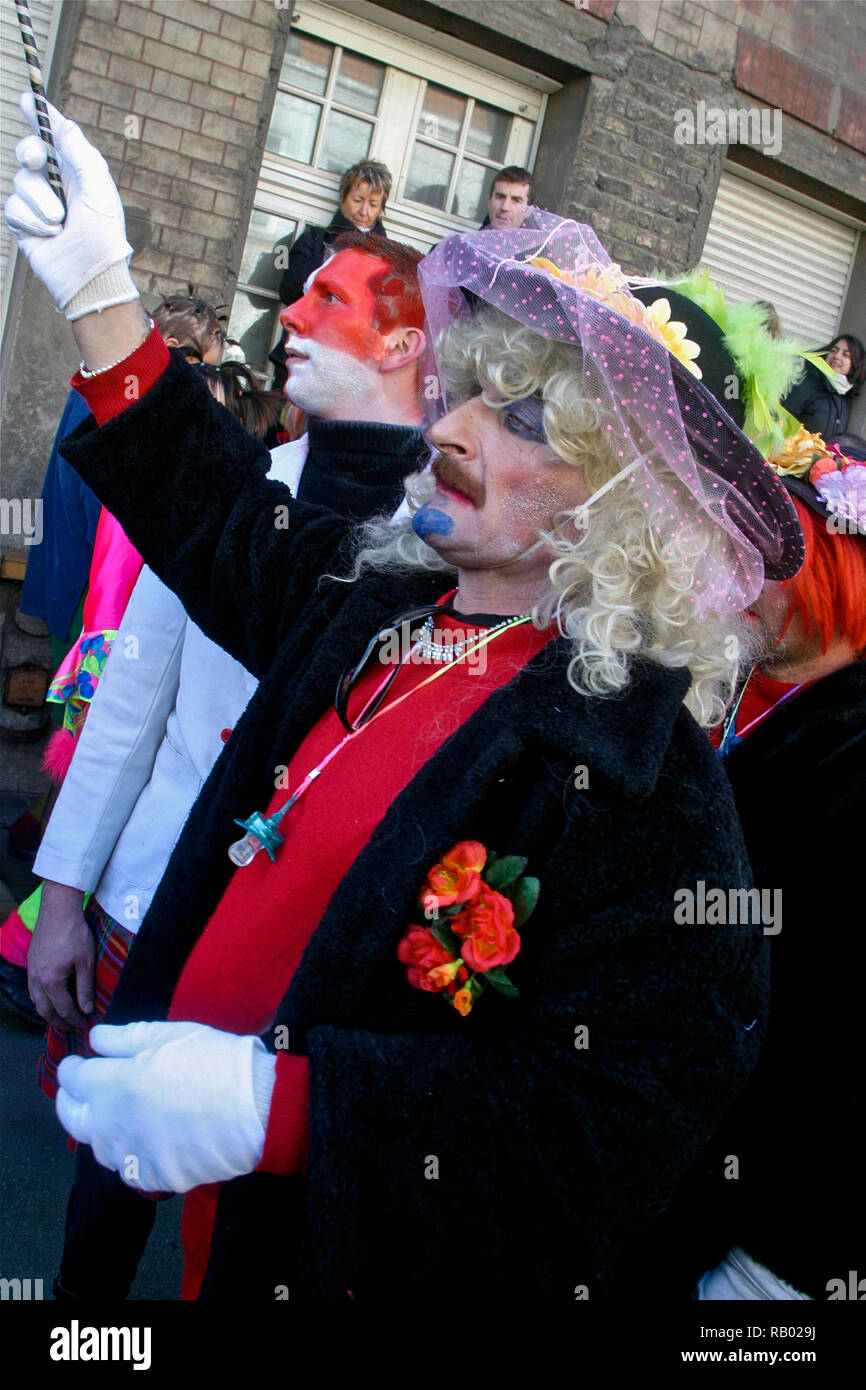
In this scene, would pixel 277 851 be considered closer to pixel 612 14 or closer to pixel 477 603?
pixel 477 603

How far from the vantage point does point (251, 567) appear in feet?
5.49

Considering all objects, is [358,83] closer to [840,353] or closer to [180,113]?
[180,113]

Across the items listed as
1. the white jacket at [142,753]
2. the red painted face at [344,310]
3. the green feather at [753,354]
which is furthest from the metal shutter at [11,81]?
the green feather at [753,354]

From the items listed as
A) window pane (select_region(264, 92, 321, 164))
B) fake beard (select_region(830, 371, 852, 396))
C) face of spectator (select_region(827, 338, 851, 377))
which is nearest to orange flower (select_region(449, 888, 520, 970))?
fake beard (select_region(830, 371, 852, 396))

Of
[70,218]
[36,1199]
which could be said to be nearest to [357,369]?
[70,218]

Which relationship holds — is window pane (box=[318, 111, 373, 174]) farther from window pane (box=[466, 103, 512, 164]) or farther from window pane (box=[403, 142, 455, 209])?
window pane (box=[466, 103, 512, 164])

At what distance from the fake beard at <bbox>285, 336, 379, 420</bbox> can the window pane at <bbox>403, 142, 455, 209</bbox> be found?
385 centimetres

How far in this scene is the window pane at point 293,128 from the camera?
17.0ft

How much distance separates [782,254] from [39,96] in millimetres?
6570

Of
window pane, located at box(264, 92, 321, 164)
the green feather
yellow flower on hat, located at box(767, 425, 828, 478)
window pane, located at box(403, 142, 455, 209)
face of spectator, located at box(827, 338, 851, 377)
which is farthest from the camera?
face of spectator, located at box(827, 338, 851, 377)

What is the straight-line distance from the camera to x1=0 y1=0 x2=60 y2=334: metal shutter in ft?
14.4

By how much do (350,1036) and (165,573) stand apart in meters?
0.82

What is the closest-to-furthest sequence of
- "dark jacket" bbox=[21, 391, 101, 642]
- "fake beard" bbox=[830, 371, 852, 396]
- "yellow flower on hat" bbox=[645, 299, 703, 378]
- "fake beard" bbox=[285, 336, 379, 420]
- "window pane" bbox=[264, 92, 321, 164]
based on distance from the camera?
"yellow flower on hat" bbox=[645, 299, 703, 378] → "fake beard" bbox=[830, 371, 852, 396] → "fake beard" bbox=[285, 336, 379, 420] → "dark jacket" bbox=[21, 391, 101, 642] → "window pane" bbox=[264, 92, 321, 164]
